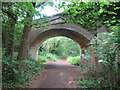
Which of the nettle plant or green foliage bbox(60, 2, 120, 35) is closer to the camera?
the nettle plant

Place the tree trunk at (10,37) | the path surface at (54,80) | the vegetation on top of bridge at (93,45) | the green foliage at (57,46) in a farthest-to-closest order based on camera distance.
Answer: the green foliage at (57,46) < the path surface at (54,80) < the tree trunk at (10,37) < the vegetation on top of bridge at (93,45)

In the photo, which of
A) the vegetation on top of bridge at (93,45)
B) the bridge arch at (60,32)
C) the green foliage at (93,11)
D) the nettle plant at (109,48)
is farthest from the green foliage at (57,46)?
the nettle plant at (109,48)

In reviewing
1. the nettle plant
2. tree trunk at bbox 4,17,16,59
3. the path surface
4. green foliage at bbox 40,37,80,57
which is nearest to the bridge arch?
the path surface

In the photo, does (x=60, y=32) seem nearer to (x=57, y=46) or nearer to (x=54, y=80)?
(x=54, y=80)

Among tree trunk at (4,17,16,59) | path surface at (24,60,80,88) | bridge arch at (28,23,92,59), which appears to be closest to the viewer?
tree trunk at (4,17,16,59)

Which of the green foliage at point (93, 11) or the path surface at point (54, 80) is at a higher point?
the green foliage at point (93, 11)

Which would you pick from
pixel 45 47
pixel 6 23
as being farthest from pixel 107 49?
pixel 45 47

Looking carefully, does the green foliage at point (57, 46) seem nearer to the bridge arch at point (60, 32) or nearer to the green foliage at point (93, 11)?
the bridge arch at point (60, 32)

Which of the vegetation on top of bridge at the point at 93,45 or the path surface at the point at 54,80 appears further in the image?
the path surface at the point at 54,80

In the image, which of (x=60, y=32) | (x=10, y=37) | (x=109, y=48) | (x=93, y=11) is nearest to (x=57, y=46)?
(x=60, y=32)

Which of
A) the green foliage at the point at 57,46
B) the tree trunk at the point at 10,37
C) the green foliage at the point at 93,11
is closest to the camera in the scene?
the green foliage at the point at 93,11

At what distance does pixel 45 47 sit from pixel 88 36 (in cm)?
1179

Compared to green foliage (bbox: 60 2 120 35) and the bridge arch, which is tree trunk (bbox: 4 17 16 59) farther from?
the bridge arch

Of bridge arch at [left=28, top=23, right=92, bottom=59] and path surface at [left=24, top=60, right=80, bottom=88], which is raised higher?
bridge arch at [left=28, top=23, right=92, bottom=59]
